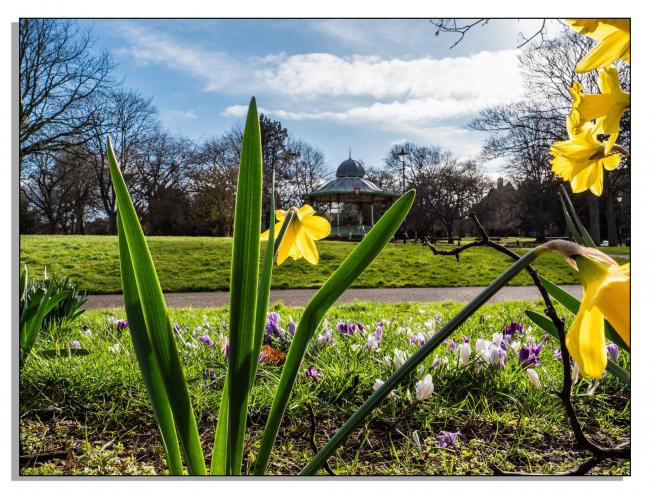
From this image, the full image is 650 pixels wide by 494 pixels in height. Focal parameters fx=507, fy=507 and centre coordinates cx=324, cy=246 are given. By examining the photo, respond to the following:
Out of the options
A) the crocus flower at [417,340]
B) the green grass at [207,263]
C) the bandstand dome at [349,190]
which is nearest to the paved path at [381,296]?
the green grass at [207,263]

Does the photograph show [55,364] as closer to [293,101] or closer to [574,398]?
[293,101]

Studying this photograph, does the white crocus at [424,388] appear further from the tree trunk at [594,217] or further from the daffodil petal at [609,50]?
the daffodil petal at [609,50]

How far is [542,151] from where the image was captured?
1.63 meters

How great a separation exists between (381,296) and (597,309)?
2111mm

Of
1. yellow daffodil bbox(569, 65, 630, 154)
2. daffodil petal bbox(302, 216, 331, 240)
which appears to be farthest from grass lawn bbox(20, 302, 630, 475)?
yellow daffodil bbox(569, 65, 630, 154)

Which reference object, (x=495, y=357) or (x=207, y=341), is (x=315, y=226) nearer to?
(x=495, y=357)

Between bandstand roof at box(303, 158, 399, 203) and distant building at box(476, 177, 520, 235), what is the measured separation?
1.21 ft

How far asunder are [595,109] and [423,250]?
1.42 meters

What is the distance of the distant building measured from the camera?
1633mm

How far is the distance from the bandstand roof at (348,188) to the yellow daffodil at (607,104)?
941 millimetres

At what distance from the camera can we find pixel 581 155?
67 centimetres

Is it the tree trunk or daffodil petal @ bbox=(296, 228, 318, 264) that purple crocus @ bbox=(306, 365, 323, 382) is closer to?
daffodil petal @ bbox=(296, 228, 318, 264)

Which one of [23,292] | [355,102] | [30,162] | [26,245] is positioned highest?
[355,102]

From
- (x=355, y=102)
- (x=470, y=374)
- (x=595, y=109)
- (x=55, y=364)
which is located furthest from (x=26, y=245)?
(x=595, y=109)
